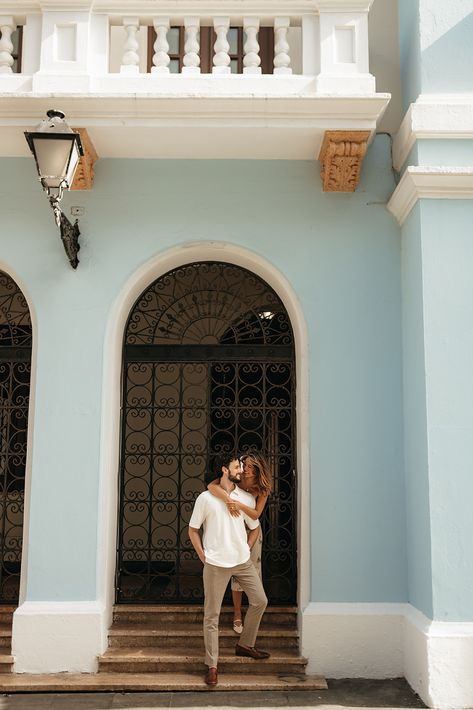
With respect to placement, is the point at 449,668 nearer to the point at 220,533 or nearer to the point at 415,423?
the point at 415,423

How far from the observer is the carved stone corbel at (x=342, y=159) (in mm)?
6917

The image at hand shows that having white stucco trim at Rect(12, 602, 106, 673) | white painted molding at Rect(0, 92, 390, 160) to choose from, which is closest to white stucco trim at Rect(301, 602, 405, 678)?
white stucco trim at Rect(12, 602, 106, 673)

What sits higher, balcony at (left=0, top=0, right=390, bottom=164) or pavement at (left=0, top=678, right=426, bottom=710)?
balcony at (left=0, top=0, right=390, bottom=164)

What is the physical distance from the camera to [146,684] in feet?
21.0

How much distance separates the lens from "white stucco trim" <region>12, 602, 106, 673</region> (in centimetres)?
669

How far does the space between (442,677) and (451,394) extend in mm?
2253

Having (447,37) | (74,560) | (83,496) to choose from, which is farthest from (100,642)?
(447,37)

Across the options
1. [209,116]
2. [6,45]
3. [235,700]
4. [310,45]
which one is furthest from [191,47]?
[235,700]

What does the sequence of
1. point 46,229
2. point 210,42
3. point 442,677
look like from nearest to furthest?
1. point 442,677
2. point 46,229
3. point 210,42

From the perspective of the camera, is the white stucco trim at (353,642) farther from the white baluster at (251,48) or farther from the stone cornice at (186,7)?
the stone cornice at (186,7)

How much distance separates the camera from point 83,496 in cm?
695

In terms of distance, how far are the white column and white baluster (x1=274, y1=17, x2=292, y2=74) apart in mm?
335

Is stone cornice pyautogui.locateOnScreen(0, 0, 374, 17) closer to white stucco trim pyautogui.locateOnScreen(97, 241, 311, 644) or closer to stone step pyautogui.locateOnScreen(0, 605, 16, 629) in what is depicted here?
white stucco trim pyautogui.locateOnScreen(97, 241, 311, 644)

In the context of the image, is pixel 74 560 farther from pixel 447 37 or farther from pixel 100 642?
pixel 447 37
